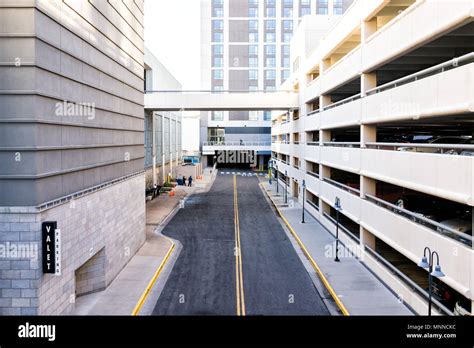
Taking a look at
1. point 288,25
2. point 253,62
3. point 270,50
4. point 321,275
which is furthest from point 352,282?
point 288,25

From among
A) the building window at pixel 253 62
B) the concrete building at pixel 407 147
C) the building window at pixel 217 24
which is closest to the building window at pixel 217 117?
the building window at pixel 253 62

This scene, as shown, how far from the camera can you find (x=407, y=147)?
16.9 meters

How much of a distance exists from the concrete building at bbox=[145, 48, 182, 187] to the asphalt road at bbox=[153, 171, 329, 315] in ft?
37.8

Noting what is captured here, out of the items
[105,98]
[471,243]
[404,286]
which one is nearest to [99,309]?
[105,98]

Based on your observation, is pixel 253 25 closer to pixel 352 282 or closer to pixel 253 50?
pixel 253 50

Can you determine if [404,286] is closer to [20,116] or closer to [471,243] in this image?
[471,243]

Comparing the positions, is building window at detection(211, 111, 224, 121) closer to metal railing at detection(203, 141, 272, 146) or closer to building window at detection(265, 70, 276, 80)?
metal railing at detection(203, 141, 272, 146)

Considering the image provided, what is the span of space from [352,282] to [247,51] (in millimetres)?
75870

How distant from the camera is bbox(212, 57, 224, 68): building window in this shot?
86.1 meters

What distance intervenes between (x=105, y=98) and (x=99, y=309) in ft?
26.1

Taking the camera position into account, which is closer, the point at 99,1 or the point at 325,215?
the point at 99,1

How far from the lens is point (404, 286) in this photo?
14.3 metres

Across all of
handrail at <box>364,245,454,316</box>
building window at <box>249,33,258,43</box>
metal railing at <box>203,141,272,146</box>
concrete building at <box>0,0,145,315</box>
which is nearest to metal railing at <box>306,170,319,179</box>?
handrail at <box>364,245,454,316</box>
